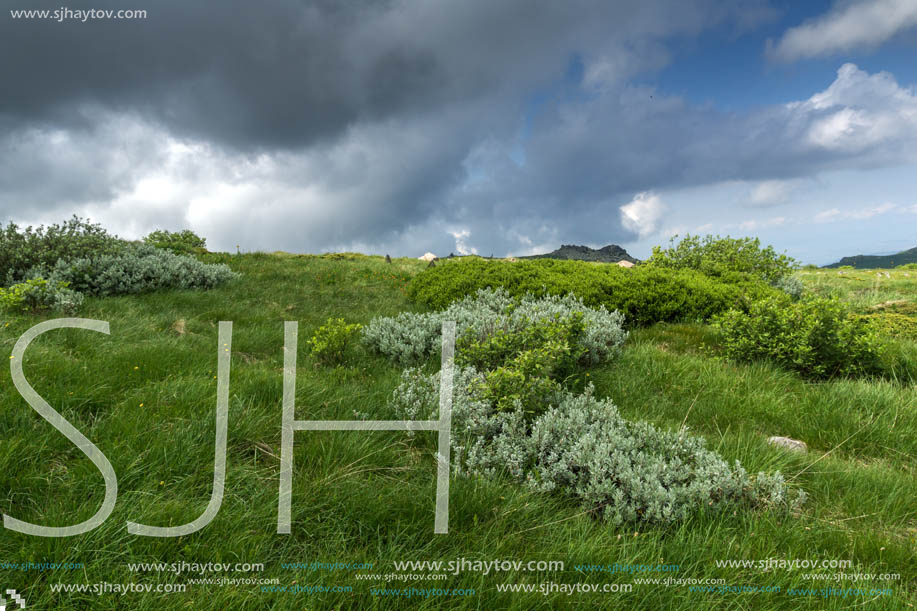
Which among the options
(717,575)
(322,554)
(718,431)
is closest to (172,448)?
(322,554)

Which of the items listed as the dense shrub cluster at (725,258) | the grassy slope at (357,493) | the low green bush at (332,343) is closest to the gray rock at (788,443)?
the grassy slope at (357,493)

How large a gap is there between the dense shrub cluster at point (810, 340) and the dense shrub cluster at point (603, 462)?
3692 millimetres

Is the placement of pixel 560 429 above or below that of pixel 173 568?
above

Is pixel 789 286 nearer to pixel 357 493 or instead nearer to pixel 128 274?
pixel 357 493

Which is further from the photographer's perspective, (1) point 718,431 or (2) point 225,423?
(1) point 718,431

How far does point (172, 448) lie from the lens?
3.07m

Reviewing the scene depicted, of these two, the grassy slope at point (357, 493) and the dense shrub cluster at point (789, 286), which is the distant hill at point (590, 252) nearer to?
the dense shrub cluster at point (789, 286)

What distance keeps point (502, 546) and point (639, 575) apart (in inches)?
30.0

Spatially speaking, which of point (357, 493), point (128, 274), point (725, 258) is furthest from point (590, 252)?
point (357, 493)

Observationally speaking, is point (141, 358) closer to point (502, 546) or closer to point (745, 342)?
point (502, 546)

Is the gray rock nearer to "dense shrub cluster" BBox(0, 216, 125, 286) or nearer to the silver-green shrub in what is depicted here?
the silver-green shrub

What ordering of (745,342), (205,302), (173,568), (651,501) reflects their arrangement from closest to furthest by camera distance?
(173,568) → (651,501) → (745,342) → (205,302)

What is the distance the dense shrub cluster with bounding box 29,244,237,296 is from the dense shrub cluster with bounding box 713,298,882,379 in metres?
11.5

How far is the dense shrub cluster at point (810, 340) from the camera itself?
634cm
